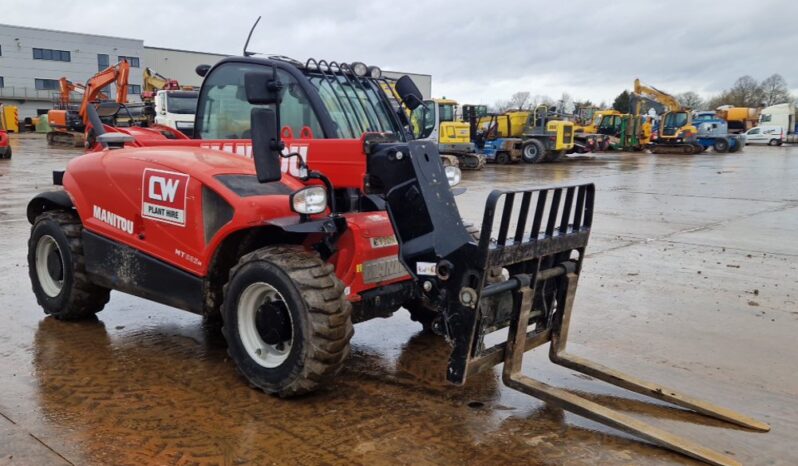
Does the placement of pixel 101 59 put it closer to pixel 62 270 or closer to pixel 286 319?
pixel 62 270

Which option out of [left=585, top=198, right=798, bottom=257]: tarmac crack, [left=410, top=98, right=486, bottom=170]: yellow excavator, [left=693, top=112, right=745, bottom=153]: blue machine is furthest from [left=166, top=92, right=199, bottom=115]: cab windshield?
[left=693, top=112, right=745, bottom=153]: blue machine

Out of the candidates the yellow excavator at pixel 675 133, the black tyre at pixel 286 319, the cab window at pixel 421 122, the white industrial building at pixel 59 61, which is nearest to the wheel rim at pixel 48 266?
the black tyre at pixel 286 319

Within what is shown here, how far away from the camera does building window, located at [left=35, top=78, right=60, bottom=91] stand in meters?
68.3

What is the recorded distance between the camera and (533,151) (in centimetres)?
2939

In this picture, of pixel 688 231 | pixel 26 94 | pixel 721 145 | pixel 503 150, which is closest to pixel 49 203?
pixel 688 231

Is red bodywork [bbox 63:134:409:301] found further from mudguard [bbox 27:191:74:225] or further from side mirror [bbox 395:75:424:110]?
side mirror [bbox 395:75:424:110]

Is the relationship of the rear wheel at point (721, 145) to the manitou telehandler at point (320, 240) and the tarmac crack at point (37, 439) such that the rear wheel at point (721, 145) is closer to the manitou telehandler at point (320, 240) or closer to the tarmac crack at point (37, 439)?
the manitou telehandler at point (320, 240)

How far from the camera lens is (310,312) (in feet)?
12.1

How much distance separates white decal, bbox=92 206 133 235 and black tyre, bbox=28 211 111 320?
0.40 metres

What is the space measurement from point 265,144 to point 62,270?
2816 mm

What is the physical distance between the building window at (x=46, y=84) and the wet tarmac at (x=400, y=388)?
70419 mm

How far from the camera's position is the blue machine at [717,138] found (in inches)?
1513

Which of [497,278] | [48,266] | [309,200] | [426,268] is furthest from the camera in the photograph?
[48,266]

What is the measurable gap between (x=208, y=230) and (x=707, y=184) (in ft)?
58.6
